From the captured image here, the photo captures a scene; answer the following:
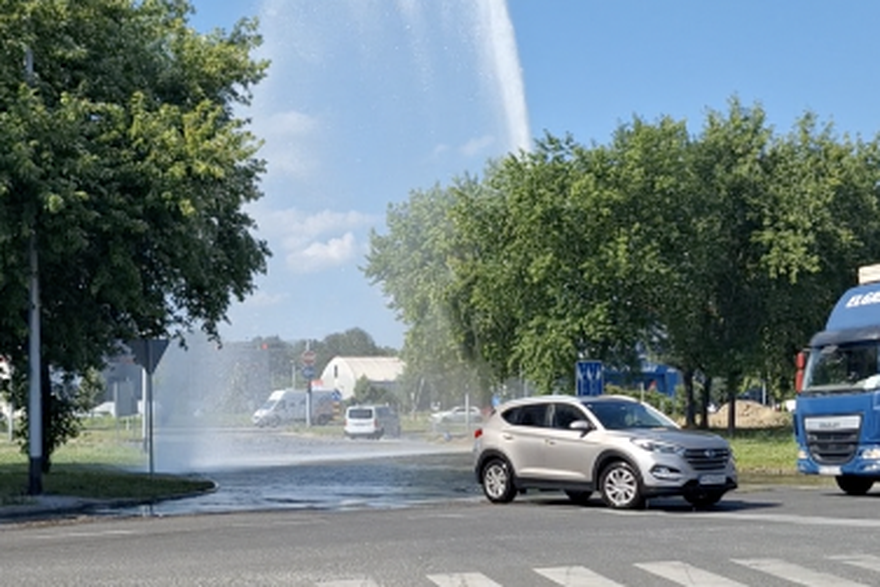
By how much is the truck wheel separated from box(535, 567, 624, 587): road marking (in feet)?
41.0

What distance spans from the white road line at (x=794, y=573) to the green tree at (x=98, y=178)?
45.2ft

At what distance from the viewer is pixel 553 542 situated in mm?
15375

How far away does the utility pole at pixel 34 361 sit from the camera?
81.2 feet

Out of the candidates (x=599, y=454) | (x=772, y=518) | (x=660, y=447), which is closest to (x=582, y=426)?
(x=599, y=454)

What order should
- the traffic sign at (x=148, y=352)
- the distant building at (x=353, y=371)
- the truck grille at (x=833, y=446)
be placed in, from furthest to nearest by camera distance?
the distant building at (x=353, y=371) < the traffic sign at (x=148, y=352) < the truck grille at (x=833, y=446)

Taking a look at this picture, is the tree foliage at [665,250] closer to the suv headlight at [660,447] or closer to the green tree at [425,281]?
the green tree at [425,281]

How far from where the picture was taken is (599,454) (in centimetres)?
2078

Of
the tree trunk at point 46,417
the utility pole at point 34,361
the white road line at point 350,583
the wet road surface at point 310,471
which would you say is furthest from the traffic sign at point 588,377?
the white road line at point 350,583

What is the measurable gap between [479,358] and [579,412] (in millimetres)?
41703

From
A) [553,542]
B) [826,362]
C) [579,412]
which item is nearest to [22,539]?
[553,542]

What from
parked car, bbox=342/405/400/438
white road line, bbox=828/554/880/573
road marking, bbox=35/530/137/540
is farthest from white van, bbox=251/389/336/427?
white road line, bbox=828/554/880/573

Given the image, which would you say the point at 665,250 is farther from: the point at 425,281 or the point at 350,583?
the point at 350,583

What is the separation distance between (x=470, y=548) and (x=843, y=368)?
11.4 m

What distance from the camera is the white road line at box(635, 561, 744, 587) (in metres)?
11.7
